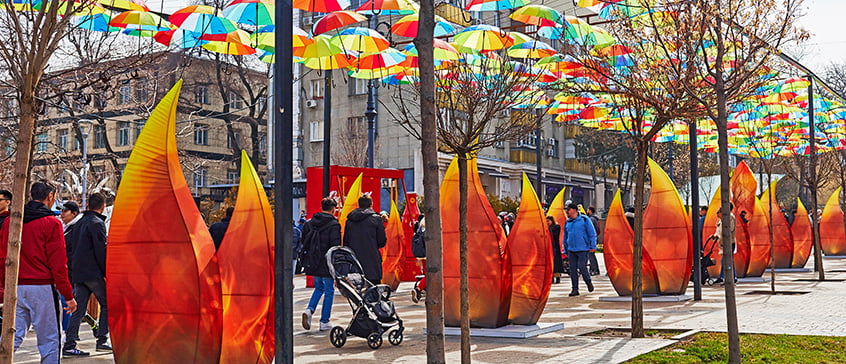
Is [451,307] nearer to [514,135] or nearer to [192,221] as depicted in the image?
[514,135]

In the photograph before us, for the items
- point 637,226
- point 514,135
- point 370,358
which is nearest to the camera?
point 514,135

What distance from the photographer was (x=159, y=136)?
8352mm

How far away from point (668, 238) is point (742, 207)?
22.0 ft

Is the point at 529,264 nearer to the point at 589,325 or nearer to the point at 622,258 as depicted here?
the point at 589,325

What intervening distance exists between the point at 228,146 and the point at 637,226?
54.1 metres

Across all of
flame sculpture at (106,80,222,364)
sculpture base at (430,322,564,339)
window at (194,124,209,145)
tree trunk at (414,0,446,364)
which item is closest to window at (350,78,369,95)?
window at (194,124,209,145)

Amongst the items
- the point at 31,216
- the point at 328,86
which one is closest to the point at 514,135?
the point at 31,216

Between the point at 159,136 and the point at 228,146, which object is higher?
the point at 228,146

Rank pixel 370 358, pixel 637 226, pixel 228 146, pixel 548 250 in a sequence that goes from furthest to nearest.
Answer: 1. pixel 228 146
2. pixel 548 250
3. pixel 637 226
4. pixel 370 358

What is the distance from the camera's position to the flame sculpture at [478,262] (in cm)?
1205

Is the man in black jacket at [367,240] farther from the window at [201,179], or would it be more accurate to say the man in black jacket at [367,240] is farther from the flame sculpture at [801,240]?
the window at [201,179]

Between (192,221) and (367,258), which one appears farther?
(367,258)

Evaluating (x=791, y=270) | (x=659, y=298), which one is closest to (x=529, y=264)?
(x=659, y=298)

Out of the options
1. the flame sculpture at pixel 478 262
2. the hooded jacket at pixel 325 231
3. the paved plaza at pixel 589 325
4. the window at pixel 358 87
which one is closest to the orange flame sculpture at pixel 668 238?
the paved plaza at pixel 589 325
